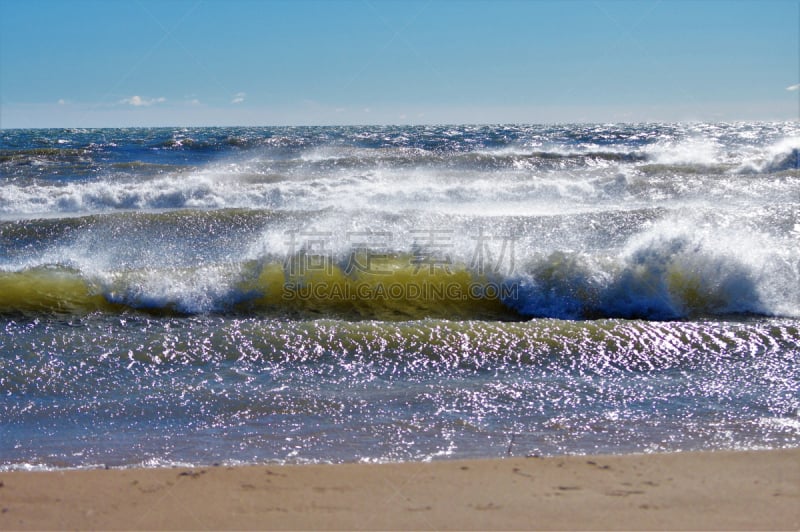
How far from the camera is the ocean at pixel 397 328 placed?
3.16 metres

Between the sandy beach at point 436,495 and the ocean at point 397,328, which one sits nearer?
the sandy beach at point 436,495

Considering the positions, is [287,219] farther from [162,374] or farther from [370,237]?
[162,374]

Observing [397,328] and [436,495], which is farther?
[397,328]

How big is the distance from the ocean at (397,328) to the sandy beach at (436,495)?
0.20m

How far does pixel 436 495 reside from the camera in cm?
247

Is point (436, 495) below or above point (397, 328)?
below

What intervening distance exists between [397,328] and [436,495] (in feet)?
7.26

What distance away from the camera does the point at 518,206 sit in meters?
10.0

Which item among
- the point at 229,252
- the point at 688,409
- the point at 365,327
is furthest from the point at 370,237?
the point at 688,409

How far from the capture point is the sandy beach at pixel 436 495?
7.55 feet

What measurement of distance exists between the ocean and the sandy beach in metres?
0.20

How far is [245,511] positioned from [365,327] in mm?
2355

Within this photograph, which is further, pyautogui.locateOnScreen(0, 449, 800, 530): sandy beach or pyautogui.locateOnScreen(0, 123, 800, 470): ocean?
pyautogui.locateOnScreen(0, 123, 800, 470): ocean

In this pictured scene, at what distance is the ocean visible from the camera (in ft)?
10.4
